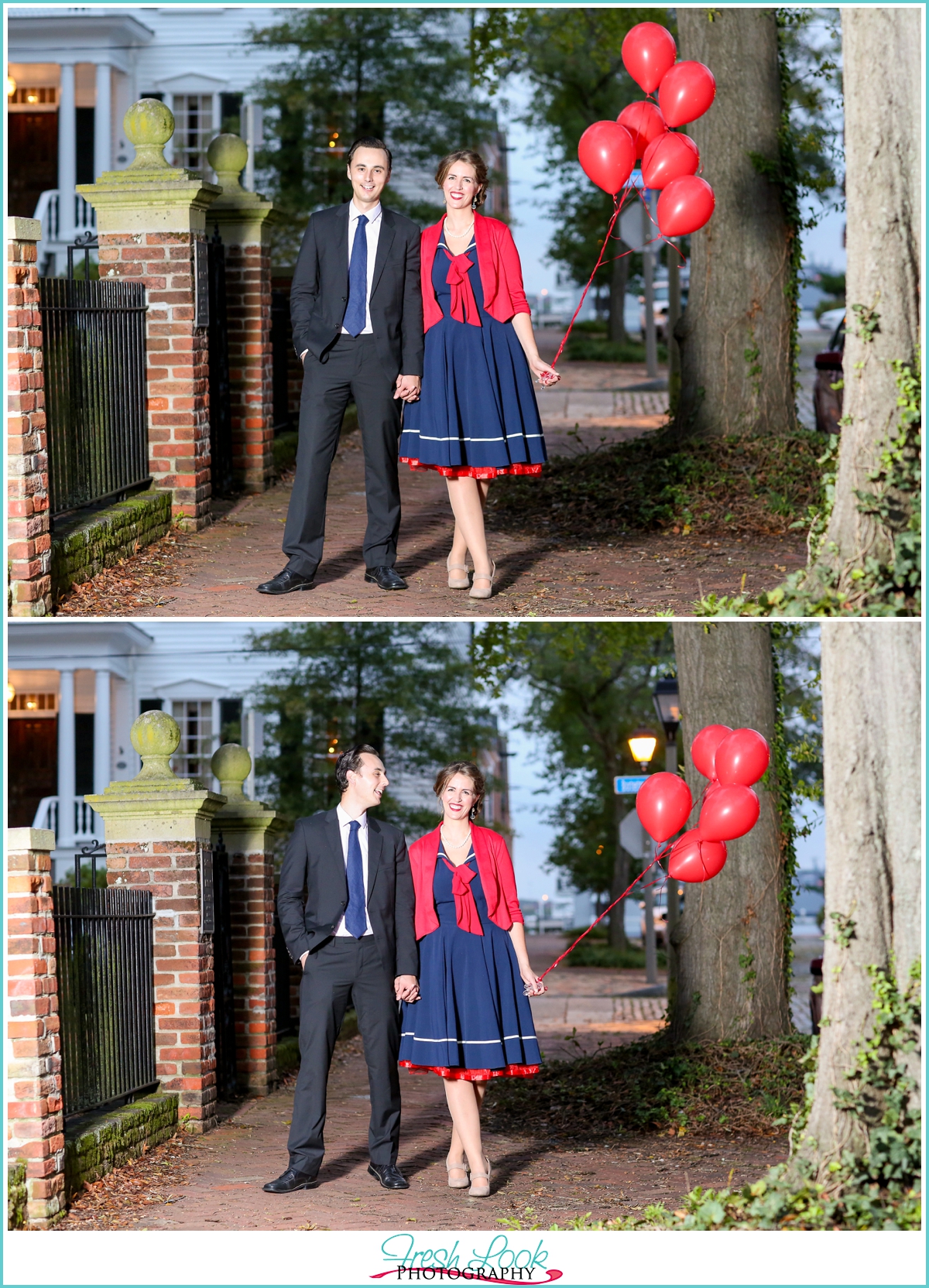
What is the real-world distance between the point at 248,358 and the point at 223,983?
14.5 ft

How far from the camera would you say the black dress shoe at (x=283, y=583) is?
26.5 feet

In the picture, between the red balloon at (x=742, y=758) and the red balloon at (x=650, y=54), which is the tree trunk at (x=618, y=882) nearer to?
the red balloon at (x=742, y=758)

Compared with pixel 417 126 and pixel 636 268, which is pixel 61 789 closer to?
pixel 417 126

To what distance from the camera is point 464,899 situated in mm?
7047

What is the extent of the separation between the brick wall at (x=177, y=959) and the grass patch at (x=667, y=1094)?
180cm

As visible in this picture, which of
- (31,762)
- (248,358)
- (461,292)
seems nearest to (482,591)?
(461,292)

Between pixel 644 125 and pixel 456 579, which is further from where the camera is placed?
pixel 456 579

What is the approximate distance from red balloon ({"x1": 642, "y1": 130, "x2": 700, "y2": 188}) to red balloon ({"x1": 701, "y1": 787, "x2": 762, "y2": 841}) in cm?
287

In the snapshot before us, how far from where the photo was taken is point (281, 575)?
26.6 ft

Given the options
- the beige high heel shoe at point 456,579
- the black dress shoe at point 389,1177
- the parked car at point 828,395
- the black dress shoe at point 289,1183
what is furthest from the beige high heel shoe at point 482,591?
the parked car at point 828,395

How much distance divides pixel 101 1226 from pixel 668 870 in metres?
2.90

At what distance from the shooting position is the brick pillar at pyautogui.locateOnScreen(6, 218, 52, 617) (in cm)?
739

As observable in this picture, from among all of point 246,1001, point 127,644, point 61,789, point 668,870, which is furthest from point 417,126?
point 668,870

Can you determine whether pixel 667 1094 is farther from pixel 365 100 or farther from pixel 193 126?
pixel 193 126
